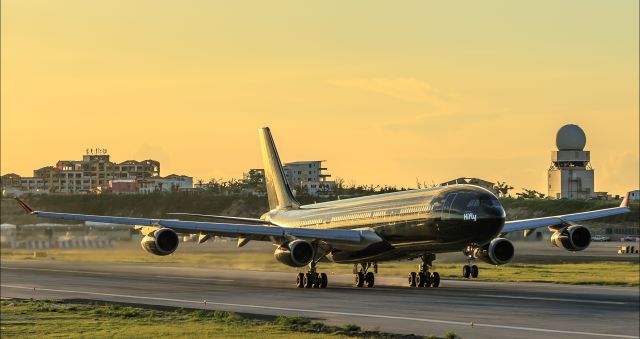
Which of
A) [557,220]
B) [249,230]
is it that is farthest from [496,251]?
[249,230]

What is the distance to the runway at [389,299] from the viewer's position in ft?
152

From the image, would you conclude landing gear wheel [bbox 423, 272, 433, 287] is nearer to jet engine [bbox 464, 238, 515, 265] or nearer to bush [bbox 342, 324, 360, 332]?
jet engine [bbox 464, 238, 515, 265]

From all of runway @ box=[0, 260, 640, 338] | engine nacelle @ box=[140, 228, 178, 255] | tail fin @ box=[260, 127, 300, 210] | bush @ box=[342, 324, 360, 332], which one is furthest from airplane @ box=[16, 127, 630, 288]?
bush @ box=[342, 324, 360, 332]

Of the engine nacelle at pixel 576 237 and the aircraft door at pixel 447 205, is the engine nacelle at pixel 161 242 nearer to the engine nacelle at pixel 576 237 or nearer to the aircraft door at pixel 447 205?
the aircraft door at pixel 447 205

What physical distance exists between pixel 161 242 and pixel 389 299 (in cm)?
1528

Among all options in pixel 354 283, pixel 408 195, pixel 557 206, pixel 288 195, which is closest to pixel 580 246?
pixel 408 195

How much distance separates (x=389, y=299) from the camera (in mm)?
59844

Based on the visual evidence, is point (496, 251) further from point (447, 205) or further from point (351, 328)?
point (351, 328)

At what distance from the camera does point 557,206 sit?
19162cm

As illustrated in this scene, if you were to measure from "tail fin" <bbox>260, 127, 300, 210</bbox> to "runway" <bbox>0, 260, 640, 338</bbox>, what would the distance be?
593 centimetres

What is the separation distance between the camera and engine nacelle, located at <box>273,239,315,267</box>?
66312 mm

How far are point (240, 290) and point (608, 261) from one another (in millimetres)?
40543

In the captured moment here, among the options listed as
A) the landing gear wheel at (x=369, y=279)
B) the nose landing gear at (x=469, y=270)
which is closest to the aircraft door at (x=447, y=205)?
A: the nose landing gear at (x=469, y=270)

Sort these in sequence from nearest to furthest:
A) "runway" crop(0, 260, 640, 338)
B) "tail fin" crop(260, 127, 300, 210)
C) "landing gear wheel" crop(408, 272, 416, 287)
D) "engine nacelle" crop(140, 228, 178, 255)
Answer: "runway" crop(0, 260, 640, 338), "engine nacelle" crop(140, 228, 178, 255), "landing gear wheel" crop(408, 272, 416, 287), "tail fin" crop(260, 127, 300, 210)
